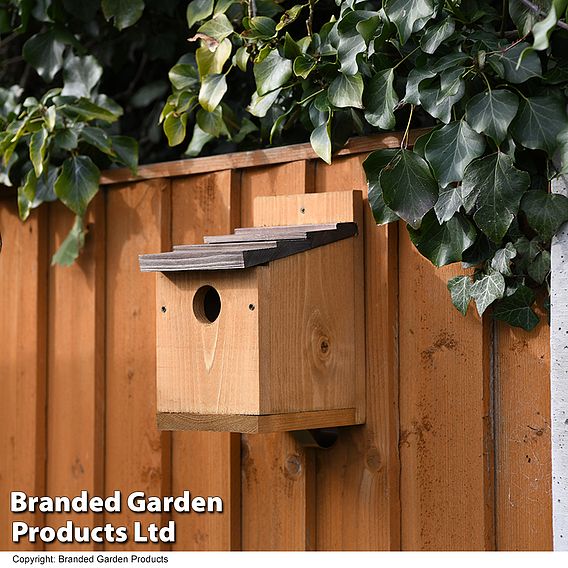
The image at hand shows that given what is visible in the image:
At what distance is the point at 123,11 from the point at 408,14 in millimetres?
995

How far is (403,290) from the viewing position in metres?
2.14

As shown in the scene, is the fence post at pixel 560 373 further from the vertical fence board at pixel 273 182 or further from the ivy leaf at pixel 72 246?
the ivy leaf at pixel 72 246

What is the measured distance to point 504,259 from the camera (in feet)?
6.24

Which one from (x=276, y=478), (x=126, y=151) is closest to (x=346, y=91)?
(x=126, y=151)

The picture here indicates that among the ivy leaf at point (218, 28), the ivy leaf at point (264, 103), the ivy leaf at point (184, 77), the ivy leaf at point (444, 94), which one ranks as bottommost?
the ivy leaf at point (444, 94)

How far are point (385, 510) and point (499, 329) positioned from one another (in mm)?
438

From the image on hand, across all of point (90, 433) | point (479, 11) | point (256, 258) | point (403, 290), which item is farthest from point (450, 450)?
point (90, 433)

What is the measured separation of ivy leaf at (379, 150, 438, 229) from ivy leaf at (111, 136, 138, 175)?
2.75ft

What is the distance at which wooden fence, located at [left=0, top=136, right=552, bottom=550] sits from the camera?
201 centimetres

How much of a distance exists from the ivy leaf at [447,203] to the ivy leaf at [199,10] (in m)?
0.75

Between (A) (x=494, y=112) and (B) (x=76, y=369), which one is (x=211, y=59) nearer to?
(A) (x=494, y=112)

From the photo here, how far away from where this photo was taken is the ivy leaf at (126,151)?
8.39 feet

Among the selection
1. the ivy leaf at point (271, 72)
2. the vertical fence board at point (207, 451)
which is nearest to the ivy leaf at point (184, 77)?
the vertical fence board at point (207, 451)

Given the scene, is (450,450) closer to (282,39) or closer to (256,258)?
(256,258)
